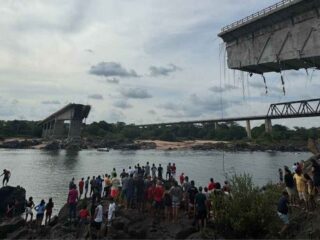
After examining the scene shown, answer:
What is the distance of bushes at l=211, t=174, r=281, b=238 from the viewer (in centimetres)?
1473

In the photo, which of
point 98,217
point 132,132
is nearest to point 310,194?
point 98,217

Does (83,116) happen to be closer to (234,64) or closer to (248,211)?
(234,64)

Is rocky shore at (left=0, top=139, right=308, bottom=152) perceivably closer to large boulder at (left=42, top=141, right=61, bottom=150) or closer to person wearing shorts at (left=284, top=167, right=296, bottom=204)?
large boulder at (left=42, top=141, right=61, bottom=150)

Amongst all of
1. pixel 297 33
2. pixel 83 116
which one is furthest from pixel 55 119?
pixel 297 33

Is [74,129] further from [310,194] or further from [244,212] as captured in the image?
[310,194]

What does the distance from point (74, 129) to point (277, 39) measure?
4428 inches

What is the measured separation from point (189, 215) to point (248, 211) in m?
3.78

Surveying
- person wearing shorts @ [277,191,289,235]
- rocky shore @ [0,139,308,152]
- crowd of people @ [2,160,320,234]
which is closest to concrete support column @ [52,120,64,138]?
rocky shore @ [0,139,308,152]

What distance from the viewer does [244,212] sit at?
14883mm

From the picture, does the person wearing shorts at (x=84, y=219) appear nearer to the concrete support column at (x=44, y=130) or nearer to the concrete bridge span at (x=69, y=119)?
the concrete bridge span at (x=69, y=119)

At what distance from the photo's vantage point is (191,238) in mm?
15539

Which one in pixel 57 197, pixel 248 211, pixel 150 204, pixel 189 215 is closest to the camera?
pixel 248 211

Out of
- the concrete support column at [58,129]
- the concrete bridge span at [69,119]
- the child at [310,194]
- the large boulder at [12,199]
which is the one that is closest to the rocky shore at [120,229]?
the child at [310,194]

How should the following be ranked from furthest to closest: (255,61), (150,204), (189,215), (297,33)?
(255,61)
(297,33)
(150,204)
(189,215)
